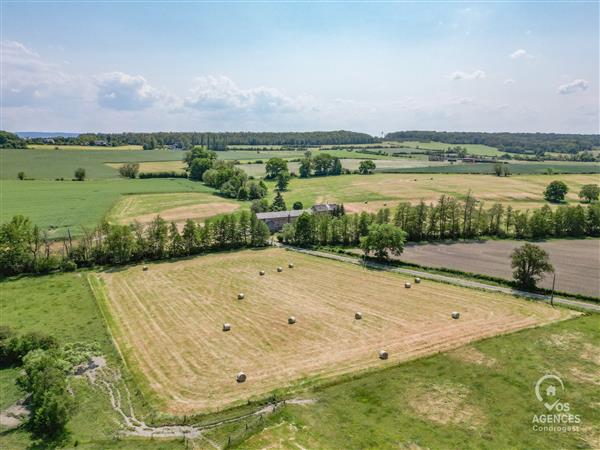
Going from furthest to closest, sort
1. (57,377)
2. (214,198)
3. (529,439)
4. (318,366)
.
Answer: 1. (214,198)
2. (318,366)
3. (57,377)
4. (529,439)

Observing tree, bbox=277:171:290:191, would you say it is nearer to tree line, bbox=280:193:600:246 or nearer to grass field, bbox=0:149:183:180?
tree line, bbox=280:193:600:246

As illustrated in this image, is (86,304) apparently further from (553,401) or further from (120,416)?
(553,401)

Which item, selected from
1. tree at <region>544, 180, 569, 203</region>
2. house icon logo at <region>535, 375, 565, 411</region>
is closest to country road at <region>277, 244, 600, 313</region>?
house icon logo at <region>535, 375, 565, 411</region>

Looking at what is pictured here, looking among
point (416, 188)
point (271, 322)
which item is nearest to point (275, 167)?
point (416, 188)

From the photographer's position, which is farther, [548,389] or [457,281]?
[457,281]

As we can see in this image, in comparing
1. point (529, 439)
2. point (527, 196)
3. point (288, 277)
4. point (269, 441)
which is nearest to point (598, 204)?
point (527, 196)

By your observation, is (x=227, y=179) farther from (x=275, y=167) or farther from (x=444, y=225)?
(x=444, y=225)

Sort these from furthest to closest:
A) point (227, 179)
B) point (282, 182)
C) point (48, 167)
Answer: point (48, 167) → point (282, 182) → point (227, 179)

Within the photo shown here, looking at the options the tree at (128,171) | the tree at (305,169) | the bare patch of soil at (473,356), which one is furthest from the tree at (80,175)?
the bare patch of soil at (473,356)
